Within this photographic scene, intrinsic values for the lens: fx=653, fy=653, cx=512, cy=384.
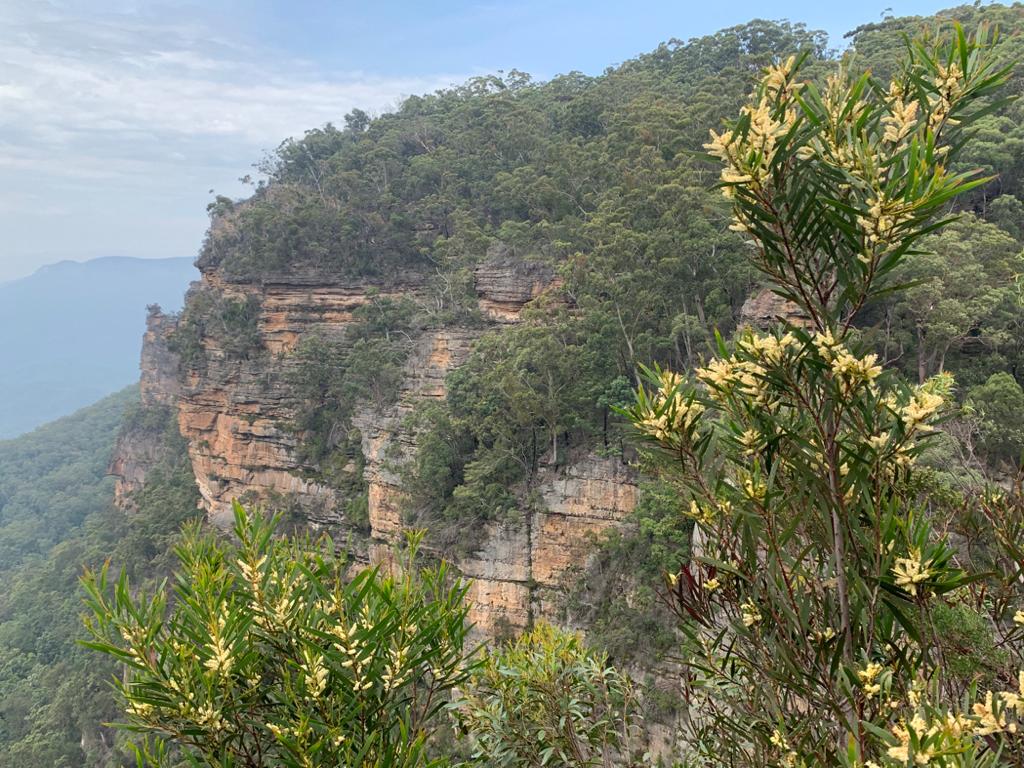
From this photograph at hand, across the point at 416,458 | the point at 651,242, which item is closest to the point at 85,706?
the point at 416,458

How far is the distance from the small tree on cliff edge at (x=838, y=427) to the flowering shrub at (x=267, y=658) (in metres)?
1.05

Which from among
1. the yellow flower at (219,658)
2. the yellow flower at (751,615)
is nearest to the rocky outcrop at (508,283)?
the yellow flower at (751,615)

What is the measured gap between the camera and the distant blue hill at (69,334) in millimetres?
116938

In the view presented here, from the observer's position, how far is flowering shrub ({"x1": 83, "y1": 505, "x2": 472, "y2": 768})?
1.95 meters

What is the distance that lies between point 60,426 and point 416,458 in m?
45.9

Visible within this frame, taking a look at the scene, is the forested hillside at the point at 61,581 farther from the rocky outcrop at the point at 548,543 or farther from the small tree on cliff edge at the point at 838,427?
the rocky outcrop at the point at 548,543

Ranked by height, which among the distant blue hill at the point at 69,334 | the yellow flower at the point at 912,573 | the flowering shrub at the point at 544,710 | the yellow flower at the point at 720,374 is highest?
the yellow flower at the point at 720,374

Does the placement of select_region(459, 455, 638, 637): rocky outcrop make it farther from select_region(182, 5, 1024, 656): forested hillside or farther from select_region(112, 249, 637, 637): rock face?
select_region(182, 5, 1024, 656): forested hillside

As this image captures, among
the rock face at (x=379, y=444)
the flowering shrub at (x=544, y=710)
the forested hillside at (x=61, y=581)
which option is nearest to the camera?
the flowering shrub at (x=544, y=710)

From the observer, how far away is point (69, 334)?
153250 mm

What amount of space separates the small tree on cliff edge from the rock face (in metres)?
11.0

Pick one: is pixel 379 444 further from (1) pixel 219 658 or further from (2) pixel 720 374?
(2) pixel 720 374

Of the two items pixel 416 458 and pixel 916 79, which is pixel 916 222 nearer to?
pixel 916 79

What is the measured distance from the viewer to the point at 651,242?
12.7 metres
